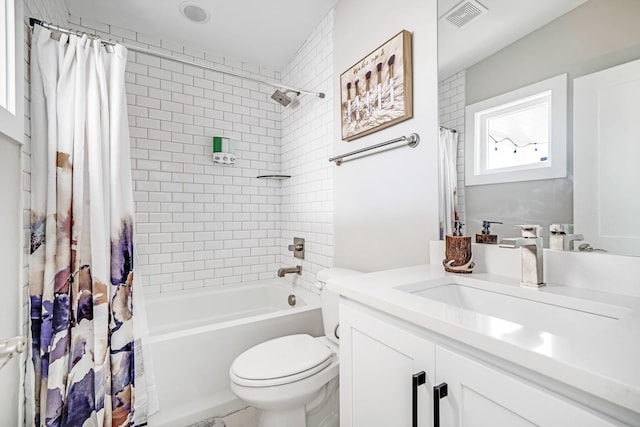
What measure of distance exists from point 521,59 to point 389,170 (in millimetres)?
→ 708

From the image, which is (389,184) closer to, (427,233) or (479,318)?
(427,233)

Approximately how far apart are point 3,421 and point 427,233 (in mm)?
1834

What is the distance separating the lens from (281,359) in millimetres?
1326

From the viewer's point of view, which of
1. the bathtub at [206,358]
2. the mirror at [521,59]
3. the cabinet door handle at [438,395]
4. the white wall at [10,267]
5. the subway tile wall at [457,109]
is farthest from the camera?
the bathtub at [206,358]

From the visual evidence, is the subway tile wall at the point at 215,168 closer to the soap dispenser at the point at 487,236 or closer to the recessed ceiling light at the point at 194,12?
the recessed ceiling light at the point at 194,12

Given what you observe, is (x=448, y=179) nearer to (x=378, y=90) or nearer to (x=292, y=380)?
(x=378, y=90)

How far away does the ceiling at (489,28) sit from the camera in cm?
93

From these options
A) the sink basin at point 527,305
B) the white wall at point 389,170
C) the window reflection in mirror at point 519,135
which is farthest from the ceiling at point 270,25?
the sink basin at point 527,305

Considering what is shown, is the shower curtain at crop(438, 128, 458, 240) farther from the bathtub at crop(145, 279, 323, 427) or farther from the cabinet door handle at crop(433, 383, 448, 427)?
the bathtub at crop(145, 279, 323, 427)

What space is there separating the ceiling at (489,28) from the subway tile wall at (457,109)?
42mm

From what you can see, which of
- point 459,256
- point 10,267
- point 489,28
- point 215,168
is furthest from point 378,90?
point 10,267

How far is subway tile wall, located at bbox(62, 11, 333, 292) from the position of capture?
221 centimetres

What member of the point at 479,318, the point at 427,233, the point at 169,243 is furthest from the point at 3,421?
the point at 427,233

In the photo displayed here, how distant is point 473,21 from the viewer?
1.16m
